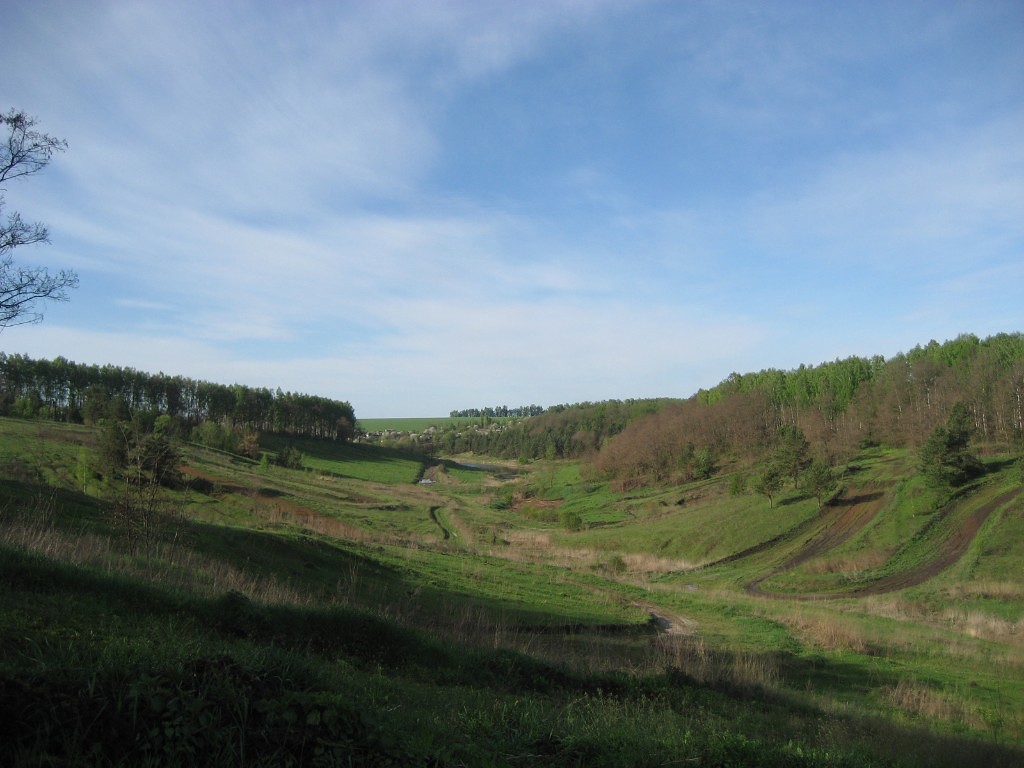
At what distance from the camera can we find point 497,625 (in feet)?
52.1

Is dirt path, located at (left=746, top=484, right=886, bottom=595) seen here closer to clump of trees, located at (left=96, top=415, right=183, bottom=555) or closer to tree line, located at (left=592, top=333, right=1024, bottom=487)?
tree line, located at (left=592, top=333, right=1024, bottom=487)

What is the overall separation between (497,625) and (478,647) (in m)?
4.47

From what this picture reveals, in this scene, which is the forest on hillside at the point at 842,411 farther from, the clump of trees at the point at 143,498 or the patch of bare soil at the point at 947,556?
the clump of trees at the point at 143,498

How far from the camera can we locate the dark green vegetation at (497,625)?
4.82 m

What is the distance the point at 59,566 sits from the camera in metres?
8.98

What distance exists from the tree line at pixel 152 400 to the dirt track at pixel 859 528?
71.6 metres

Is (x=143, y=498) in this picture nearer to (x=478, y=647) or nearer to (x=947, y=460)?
(x=478, y=647)

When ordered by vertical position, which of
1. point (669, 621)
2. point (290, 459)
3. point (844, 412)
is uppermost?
point (844, 412)

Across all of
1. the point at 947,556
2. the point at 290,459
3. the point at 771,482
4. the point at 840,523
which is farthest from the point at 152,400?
the point at 947,556

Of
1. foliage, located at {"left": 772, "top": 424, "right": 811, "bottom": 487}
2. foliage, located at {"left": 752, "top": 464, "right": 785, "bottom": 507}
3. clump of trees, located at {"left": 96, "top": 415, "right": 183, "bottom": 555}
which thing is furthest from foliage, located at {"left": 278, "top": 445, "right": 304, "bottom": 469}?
clump of trees, located at {"left": 96, "top": 415, "right": 183, "bottom": 555}

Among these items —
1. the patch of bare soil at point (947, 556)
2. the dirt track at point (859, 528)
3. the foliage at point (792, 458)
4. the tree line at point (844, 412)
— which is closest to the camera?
the patch of bare soil at point (947, 556)

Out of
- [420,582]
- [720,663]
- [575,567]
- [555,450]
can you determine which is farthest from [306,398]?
[720,663]

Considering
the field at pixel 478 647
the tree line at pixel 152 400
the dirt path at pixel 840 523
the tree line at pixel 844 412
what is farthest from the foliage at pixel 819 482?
the tree line at pixel 152 400

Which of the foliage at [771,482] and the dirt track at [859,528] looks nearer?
the dirt track at [859,528]
